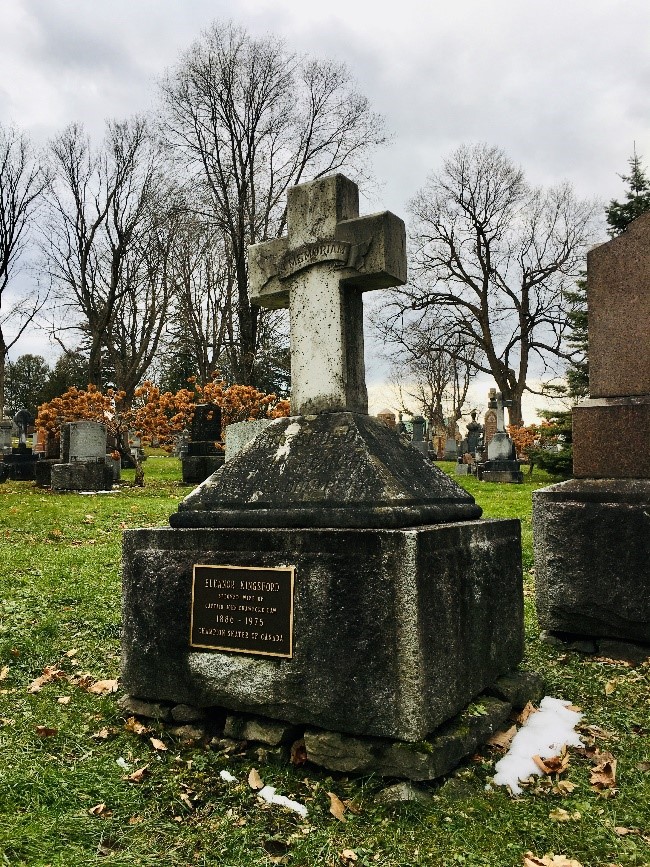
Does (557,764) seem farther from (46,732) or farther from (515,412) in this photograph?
(515,412)

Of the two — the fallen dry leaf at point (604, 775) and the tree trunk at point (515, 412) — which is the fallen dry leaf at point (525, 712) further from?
the tree trunk at point (515, 412)

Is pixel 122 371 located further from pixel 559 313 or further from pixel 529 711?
pixel 529 711

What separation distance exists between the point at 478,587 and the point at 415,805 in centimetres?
103

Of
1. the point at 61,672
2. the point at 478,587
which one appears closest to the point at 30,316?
the point at 61,672

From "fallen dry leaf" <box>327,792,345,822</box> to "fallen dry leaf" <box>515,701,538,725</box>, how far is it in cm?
119

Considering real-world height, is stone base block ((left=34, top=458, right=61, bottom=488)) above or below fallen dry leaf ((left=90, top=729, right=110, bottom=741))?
above

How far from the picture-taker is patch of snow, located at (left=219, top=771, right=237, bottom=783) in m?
2.85

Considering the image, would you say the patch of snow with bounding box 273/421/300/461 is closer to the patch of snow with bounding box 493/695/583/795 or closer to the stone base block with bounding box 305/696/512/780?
the stone base block with bounding box 305/696/512/780

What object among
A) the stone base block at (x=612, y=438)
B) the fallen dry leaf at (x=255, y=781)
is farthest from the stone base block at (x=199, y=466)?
the fallen dry leaf at (x=255, y=781)

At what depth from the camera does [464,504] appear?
3.59 metres

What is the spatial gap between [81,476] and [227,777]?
1219 centimetres

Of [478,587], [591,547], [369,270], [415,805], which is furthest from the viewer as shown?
[591,547]

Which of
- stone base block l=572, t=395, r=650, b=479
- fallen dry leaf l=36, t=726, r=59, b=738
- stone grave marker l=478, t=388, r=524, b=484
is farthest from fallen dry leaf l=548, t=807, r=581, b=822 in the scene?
stone grave marker l=478, t=388, r=524, b=484

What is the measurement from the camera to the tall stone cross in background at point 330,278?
3.52 m
